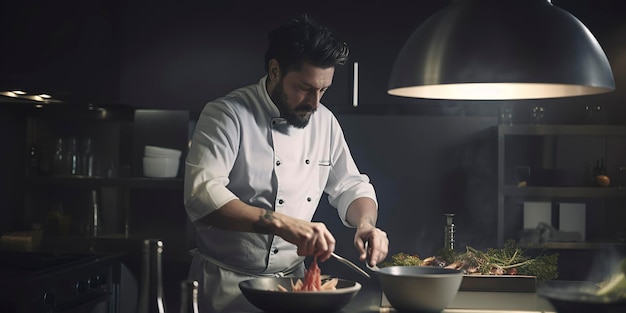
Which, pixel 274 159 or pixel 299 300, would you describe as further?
pixel 274 159

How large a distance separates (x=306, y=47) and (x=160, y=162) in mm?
1654

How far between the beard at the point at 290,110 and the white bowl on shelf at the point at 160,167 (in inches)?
56.5

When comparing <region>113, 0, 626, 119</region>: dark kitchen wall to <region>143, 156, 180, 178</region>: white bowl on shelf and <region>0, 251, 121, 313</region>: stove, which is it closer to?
<region>143, 156, 180, 178</region>: white bowl on shelf

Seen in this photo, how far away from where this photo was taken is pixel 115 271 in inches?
151

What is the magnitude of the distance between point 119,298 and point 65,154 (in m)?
0.88

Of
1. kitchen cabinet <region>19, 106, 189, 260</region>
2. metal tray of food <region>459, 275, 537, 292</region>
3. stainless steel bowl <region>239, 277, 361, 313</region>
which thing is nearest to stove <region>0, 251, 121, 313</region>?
kitchen cabinet <region>19, 106, 189, 260</region>

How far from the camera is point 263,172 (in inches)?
110

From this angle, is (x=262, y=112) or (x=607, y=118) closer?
(x=262, y=112)

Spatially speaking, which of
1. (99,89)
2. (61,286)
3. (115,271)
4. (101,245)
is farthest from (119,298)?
(99,89)

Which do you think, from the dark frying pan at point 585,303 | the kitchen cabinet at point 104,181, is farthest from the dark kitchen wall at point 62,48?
the dark frying pan at point 585,303

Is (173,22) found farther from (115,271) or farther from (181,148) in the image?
(115,271)

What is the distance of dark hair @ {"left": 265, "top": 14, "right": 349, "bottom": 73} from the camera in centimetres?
268

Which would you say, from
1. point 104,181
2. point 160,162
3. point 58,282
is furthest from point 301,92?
point 104,181

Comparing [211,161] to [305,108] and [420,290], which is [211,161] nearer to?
[305,108]
